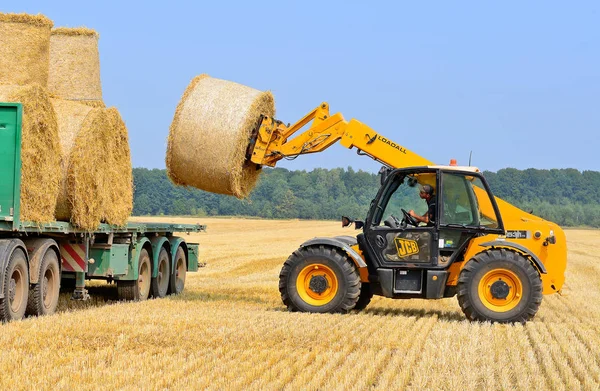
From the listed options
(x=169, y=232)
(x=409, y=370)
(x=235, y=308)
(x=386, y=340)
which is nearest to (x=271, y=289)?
(x=169, y=232)

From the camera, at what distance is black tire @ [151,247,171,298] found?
658 inches

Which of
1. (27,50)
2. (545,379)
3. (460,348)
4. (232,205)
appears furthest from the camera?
(232,205)

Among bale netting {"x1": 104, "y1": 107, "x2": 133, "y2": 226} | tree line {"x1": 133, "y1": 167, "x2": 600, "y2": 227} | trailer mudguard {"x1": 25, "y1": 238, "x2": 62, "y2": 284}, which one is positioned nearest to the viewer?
trailer mudguard {"x1": 25, "y1": 238, "x2": 62, "y2": 284}

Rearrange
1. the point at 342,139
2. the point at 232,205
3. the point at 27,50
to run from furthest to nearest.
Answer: the point at 232,205 < the point at 342,139 < the point at 27,50

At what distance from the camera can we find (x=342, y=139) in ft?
48.6

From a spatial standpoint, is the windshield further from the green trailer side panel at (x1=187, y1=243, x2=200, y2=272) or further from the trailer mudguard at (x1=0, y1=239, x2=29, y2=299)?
the green trailer side panel at (x1=187, y1=243, x2=200, y2=272)

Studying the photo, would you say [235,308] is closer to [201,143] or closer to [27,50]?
[201,143]

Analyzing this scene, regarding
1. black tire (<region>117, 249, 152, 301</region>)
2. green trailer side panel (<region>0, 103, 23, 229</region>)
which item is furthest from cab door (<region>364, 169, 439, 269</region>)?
green trailer side panel (<region>0, 103, 23, 229</region>)

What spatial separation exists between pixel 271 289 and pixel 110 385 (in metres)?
10.8

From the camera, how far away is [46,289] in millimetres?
12883

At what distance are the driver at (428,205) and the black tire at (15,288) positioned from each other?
5.25 metres

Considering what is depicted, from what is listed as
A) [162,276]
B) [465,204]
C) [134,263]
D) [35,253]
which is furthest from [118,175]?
[465,204]

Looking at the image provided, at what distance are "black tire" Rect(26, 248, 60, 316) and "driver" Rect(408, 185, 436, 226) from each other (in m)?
4.91

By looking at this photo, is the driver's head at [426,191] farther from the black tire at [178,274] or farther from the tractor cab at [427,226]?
the black tire at [178,274]
